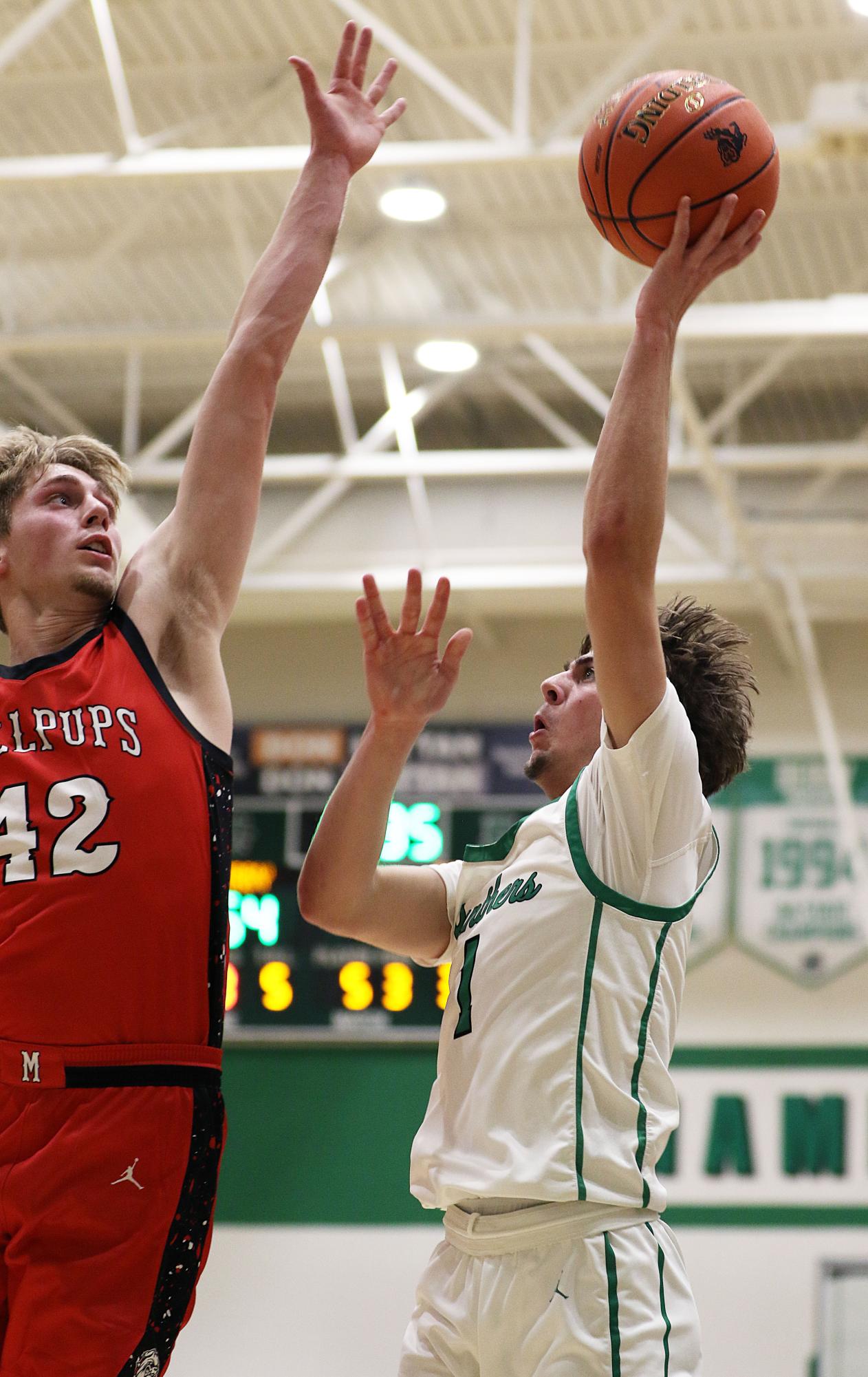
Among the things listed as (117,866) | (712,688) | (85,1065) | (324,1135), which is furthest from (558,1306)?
(324,1135)

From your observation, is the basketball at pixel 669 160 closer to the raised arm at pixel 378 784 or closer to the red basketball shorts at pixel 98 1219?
the raised arm at pixel 378 784

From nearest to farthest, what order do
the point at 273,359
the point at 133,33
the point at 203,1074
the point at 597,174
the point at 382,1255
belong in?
the point at 203,1074 < the point at 273,359 < the point at 597,174 < the point at 133,33 < the point at 382,1255

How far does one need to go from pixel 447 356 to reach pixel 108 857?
21.5 feet

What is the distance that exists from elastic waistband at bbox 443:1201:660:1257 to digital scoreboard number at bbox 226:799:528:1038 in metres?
6.57

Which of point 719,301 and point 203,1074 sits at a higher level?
point 719,301

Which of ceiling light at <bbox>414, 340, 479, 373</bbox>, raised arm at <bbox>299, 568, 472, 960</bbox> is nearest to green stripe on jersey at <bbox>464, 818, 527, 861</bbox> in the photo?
raised arm at <bbox>299, 568, 472, 960</bbox>

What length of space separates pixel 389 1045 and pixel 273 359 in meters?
7.58

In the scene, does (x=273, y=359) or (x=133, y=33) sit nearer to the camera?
(x=273, y=359)

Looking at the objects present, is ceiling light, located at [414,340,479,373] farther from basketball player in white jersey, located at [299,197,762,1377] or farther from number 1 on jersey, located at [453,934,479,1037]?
number 1 on jersey, located at [453,934,479,1037]

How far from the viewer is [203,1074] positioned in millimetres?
2607

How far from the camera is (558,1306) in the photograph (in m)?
2.60

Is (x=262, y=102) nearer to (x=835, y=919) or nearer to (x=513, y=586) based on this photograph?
(x=513, y=586)

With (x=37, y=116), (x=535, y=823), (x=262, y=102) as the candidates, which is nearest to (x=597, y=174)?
(x=535, y=823)

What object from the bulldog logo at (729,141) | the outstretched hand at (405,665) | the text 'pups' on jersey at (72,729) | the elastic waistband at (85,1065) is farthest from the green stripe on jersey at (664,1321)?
the bulldog logo at (729,141)
